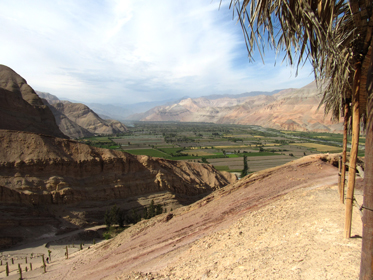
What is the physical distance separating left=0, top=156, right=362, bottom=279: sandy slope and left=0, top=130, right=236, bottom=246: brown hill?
9707 mm

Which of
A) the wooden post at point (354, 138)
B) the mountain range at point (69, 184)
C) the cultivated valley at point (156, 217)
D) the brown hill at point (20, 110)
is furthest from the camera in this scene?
the brown hill at point (20, 110)

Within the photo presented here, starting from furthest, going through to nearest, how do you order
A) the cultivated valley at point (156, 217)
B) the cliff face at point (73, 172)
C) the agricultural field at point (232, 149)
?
the agricultural field at point (232, 149) < the cliff face at point (73, 172) < the cultivated valley at point (156, 217)

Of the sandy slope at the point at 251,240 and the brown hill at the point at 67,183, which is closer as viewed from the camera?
the sandy slope at the point at 251,240

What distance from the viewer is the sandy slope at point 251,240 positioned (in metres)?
5.16

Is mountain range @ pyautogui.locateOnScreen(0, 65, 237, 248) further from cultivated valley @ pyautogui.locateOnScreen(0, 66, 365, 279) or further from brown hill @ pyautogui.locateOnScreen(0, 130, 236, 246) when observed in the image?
cultivated valley @ pyautogui.locateOnScreen(0, 66, 365, 279)

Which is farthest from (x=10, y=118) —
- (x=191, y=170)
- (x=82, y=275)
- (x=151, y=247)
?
(x=151, y=247)

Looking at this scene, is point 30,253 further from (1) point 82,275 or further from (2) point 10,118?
(2) point 10,118

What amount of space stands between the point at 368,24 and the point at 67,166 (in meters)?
31.5

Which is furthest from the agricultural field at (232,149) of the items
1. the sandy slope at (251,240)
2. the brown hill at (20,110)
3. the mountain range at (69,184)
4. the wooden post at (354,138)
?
the wooden post at (354,138)

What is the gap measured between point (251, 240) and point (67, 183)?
2642 centimetres

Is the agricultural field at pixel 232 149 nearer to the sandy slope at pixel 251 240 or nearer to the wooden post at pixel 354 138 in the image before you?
the sandy slope at pixel 251 240

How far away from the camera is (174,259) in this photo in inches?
327

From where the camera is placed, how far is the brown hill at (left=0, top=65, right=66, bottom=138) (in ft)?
149

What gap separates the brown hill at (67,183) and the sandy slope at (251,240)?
971 cm
